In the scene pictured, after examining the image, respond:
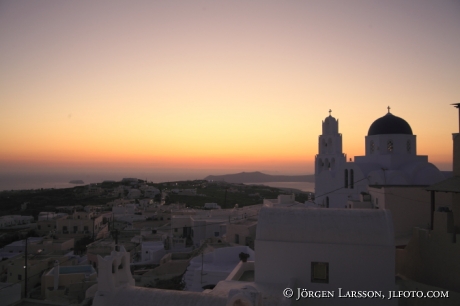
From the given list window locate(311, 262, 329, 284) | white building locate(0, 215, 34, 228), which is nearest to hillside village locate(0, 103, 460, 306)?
window locate(311, 262, 329, 284)

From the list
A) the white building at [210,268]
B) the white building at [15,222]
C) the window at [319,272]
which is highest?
the window at [319,272]

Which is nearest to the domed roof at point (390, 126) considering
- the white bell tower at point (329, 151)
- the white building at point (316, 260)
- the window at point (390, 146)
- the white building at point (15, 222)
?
the window at point (390, 146)

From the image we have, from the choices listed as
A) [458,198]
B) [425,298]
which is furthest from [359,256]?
[458,198]

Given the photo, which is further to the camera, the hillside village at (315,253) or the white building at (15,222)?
the white building at (15,222)

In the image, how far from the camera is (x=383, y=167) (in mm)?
19516

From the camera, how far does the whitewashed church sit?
18344 millimetres

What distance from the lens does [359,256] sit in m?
7.84

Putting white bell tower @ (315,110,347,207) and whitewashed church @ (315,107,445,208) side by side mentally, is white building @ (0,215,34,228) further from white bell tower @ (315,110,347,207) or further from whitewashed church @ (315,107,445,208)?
whitewashed church @ (315,107,445,208)

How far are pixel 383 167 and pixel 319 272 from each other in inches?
516

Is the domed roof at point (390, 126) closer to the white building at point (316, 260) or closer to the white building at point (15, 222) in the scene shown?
the white building at point (316, 260)

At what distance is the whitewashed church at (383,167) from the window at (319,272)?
11627 mm

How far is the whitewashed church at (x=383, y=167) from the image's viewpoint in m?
18.3

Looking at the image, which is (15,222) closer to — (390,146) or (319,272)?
(390,146)

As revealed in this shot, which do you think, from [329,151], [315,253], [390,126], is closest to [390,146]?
[390,126]
